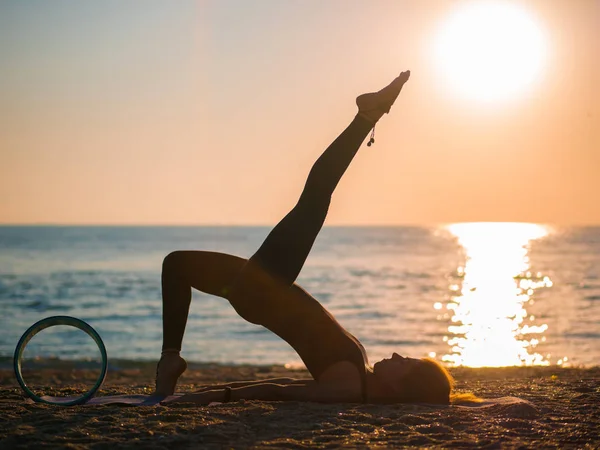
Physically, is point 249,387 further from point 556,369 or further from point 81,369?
Result: point 81,369

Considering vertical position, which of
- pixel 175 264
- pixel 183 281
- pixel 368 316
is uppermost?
pixel 368 316

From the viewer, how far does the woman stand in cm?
555

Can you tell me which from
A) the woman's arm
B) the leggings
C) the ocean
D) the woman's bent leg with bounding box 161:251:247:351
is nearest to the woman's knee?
the woman's bent leg with bounding box 161:251:247:351

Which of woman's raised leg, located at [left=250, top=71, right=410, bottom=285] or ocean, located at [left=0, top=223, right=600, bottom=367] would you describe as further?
ocean, located at [left=0, top=223, right=600, bottom=367]

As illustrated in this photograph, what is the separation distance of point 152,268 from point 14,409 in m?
47.6

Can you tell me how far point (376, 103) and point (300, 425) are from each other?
7.59 ft

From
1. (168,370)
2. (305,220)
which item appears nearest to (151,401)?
(168,370)

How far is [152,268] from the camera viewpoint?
52562 mm

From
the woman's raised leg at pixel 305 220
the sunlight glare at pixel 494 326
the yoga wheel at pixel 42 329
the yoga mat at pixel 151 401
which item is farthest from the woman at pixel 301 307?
the sunlight glare at pixel 494 326

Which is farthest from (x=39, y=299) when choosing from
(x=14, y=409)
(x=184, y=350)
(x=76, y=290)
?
(x=14, y=409)

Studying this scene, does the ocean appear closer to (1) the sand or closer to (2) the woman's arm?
(2) the woman's arm

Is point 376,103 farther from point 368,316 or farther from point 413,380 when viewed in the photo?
point 368,316

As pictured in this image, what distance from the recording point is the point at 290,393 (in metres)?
6.09

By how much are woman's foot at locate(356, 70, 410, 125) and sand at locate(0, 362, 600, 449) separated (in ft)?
6.94
